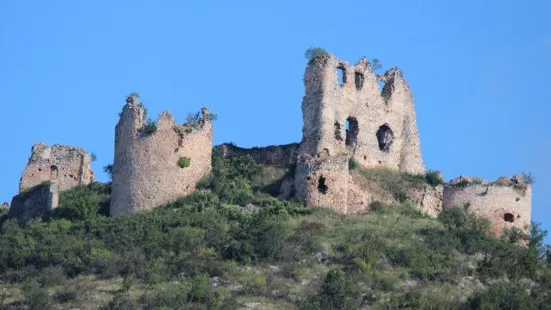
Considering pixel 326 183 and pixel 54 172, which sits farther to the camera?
pixel 54 172

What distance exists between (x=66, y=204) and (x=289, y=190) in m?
7.87

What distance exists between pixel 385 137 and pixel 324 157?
5133mm

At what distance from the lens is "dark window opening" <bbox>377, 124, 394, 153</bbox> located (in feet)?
218

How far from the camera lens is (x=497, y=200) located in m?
63.4

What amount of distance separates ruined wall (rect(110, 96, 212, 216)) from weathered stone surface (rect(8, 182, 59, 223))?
8.98 feet

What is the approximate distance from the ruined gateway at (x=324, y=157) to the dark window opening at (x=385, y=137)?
0.04 meters

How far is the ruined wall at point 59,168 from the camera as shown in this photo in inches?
2613

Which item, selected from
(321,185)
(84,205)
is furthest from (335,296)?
(84,205)

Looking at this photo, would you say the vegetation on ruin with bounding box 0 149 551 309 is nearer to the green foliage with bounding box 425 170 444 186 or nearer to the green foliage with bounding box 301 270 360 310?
the green foliage with bounding box 301 270 360 310

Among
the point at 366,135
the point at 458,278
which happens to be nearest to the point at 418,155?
the point at 366,135

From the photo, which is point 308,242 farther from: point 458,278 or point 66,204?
point 66,204

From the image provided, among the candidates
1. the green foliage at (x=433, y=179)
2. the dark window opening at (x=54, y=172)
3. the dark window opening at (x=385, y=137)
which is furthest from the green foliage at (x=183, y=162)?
the green foliage at (x=433, y=179)

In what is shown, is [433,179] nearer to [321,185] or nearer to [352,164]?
[352,164]

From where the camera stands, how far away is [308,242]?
190 ft
